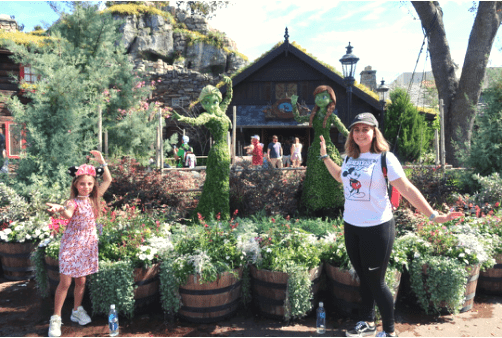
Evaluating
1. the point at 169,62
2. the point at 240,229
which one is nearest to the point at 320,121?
the point at 240,229

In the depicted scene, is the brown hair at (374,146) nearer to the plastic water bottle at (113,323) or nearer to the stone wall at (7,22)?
the plastic water bottle at (113,323)

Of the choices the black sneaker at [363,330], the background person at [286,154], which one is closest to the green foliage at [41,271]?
the black sneaker at [363,330]

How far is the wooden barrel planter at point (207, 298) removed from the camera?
3391 mm

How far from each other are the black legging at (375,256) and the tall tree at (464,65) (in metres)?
8.31

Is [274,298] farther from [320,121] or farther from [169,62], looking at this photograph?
[169,62]

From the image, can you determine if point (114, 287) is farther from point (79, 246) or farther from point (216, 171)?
point (216, 171)

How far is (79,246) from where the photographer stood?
3359mm

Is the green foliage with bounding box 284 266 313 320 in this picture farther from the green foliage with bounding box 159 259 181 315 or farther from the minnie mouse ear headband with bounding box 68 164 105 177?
the minnie mouse ear headband with bounding box 68 164 105 177

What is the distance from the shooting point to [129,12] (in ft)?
83.0

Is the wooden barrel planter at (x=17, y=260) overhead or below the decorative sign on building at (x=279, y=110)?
below

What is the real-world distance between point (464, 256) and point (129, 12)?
90.1 feet

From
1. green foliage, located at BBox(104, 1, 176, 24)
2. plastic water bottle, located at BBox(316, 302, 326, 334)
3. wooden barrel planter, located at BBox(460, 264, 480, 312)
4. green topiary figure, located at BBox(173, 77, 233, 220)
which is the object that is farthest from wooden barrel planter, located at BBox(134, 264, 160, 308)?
green foliage, located at BBox(104, 1, 176, 24)

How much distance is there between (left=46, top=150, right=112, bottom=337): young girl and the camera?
3293mm

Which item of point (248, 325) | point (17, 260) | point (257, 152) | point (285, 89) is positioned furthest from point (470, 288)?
point (285, 89)
